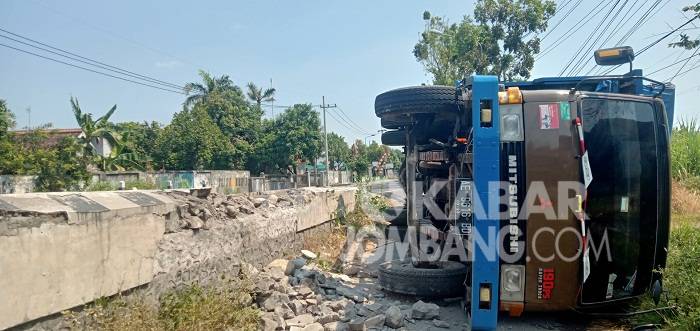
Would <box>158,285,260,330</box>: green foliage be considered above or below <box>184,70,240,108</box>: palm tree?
below

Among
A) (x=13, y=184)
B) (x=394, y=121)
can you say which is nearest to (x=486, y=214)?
(x=394, y=121)

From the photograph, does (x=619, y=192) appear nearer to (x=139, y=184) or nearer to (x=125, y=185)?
(x=139, y=184)

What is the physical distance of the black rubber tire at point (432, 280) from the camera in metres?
4.58

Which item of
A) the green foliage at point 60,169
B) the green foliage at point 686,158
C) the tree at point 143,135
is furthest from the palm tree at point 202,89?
the green foliage at point 686,158

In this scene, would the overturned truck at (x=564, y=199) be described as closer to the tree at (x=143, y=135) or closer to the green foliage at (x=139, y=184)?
the green foliage at (x=139, y=184)

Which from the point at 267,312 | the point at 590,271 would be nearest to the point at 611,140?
the point at 590,271

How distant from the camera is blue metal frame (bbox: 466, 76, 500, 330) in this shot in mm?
3199

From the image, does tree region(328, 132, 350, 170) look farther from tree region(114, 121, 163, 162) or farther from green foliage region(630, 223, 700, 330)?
green foliage region(630, 223, 700, 330)

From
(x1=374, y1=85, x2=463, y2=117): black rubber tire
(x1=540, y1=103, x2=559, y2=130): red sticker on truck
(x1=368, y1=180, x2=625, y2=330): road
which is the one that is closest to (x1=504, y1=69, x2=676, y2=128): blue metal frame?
→ (x1=374, y1=85, x2=463, y2=117): black rubber tire

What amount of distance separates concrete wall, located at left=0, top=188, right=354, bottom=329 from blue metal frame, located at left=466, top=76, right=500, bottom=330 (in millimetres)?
2691

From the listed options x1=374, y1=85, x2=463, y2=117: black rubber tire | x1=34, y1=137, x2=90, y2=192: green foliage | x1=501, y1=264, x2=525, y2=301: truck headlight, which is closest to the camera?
x1=501, y1=264, x2=525, y2=301: truck headlight

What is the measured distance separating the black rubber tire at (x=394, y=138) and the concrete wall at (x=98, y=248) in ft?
7.80

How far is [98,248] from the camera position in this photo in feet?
10.3

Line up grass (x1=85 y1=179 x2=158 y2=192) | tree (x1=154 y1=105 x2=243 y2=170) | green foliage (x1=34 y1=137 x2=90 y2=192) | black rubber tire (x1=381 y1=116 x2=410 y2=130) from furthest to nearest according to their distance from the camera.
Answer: tree (x1=154 y1=105 x2=243 y2=170) → grass (x1=85 y1=179 x2=158 y2=192) → green foliage (x1=34 y1=137 x2=90 y2=192) → black rubber tire (x1=381 y1=116 x2=410 y2=130)
